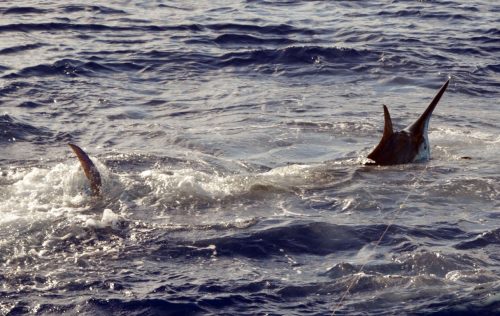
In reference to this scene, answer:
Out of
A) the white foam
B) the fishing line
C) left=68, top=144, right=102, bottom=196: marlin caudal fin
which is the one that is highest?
left=68, top=144, right=102, bottom=196: marlin caudal fin

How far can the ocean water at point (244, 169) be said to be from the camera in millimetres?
5977

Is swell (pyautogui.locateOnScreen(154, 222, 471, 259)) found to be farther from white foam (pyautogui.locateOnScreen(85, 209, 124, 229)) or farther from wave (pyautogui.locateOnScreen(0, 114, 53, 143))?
wave (pyautogui.locateOnScreen(0, 114, 53, 143))

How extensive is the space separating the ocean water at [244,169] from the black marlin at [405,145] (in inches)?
4.8

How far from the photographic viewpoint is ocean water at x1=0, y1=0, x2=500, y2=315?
19.6ft

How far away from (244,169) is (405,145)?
1.58 m

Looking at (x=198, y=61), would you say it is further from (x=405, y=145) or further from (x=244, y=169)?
(x=405, y=145)

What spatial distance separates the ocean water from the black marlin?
0.40ft

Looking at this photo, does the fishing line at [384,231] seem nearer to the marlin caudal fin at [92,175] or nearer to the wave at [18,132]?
the marlin caudal fin at [92,175]

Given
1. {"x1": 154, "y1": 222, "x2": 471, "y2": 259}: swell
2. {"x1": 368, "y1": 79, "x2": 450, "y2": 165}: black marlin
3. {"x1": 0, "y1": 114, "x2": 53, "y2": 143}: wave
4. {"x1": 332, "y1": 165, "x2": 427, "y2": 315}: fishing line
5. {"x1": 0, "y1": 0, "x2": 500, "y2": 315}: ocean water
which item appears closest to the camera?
{"x1": 332, "y1": 165, "x2": 427, "y2": 315}: fishing line

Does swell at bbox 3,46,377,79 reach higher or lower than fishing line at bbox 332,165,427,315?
higher

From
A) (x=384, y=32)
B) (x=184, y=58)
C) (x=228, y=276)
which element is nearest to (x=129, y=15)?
(x=184, y=58)

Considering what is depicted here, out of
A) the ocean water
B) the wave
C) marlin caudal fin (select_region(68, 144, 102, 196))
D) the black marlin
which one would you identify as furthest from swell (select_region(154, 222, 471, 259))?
the wave

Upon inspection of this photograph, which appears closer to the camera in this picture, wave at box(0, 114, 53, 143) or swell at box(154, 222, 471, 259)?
swell at box(154, 222, 471, 259)

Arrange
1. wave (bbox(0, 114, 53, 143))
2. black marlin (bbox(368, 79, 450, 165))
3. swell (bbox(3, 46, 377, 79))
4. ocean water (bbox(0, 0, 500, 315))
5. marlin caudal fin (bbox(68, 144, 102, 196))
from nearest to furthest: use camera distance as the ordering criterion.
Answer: ocean water (bbox(0, 0, 500, 315)), marlin caudal fin (bbox(68, 144, 102, 196)), black marlin (bbox(368, 79, 450, 165)), wave (bbox(0, 114, 53, 143)), swell (bbox(3, 46, 377, 79))
